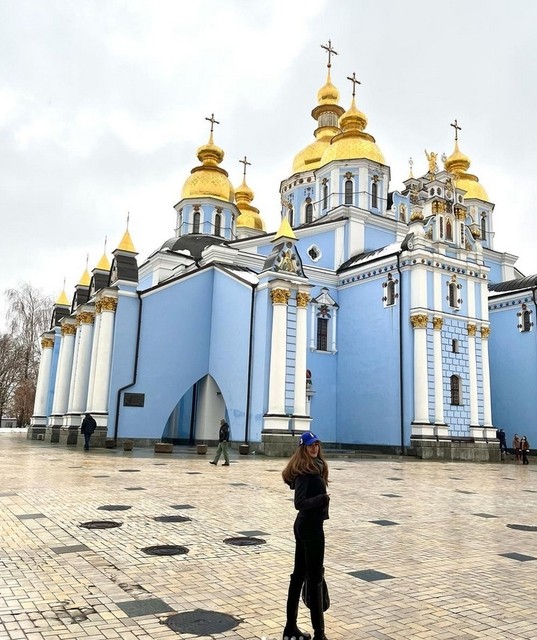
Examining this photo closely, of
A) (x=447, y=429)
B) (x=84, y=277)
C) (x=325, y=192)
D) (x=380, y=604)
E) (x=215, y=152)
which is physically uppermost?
(x=215, y=152)

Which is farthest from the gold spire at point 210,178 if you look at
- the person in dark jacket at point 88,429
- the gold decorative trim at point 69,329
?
the person in dark jacket at point 88,429

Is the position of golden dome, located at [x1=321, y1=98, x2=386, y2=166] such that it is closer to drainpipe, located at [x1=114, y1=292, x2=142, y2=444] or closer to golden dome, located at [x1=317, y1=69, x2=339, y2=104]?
golden dome, located at [x1=317, y1=69, x2=339, y2=104]

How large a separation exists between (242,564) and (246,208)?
43.9m

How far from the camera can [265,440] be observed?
73.3 ft

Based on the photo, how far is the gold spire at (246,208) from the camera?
47.3 m

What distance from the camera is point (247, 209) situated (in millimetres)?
48188

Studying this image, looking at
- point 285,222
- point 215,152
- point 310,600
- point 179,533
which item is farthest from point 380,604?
point 215,152

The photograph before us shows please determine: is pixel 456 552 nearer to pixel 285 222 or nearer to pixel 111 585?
pixel 111 585

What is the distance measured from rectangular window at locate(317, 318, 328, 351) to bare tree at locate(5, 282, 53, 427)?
2960cm

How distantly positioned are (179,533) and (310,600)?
3.71 meters

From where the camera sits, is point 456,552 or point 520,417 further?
point 520,417

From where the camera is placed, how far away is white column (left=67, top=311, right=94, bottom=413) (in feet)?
91.0

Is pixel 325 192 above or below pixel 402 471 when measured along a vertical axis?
above

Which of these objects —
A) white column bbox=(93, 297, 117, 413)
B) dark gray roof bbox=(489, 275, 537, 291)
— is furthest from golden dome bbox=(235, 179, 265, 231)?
white column bbox=(93, 297, 117, 413)
